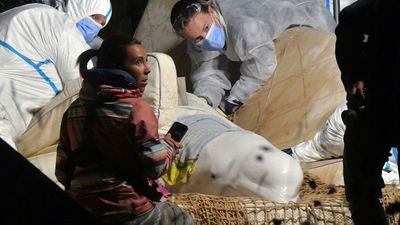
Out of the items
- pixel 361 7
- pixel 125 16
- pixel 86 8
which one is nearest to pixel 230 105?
pixel 86 8

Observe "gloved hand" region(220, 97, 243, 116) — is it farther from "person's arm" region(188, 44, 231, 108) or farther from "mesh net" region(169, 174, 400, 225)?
"mesh net" region(169, 174, 400, 225)

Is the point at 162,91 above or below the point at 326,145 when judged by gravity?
above

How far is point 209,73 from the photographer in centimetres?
548

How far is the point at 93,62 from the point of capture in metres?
3.51

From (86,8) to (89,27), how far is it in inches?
9.9

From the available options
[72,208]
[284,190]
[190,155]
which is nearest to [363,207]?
[284,190]

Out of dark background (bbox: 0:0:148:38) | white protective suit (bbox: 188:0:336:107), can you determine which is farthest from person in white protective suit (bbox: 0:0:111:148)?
dark background (bbox: 0:0:148:38)

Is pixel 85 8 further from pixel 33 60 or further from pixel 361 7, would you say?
pixel 361 7

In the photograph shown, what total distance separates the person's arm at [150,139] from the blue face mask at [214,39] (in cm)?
218

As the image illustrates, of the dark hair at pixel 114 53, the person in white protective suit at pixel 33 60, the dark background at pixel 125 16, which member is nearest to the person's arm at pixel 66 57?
the person in white protective suit at pixel 33 60

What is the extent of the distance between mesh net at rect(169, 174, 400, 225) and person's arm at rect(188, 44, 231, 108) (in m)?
1.68

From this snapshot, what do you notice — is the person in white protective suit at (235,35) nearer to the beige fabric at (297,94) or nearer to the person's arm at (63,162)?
the beige fabric at (297,94)

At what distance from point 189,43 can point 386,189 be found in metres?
1.89

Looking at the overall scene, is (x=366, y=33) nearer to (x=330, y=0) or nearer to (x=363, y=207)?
(x=363, y=207)
